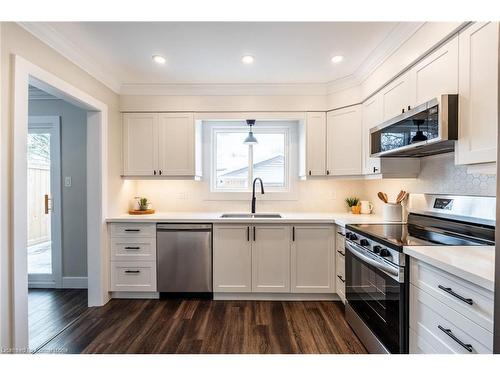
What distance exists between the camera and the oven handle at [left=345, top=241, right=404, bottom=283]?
149 cm

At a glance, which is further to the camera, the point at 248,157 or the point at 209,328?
the point at 248,157

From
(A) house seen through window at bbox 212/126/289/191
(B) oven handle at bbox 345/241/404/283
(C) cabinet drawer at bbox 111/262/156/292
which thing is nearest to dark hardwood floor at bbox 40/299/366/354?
(C) cabinet drawer at bbox 111/262/156/292

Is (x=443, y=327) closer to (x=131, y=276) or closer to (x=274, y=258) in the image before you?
(x=274, y=258)

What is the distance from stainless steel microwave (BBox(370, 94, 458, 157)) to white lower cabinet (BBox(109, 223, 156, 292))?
2439 millimetres

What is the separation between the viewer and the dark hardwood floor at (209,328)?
1.98 meters

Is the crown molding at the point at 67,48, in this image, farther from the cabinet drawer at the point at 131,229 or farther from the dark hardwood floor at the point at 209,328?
the dark hardwood floor at the point at 209,328

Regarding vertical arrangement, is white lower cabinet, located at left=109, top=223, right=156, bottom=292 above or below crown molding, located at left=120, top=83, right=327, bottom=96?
below

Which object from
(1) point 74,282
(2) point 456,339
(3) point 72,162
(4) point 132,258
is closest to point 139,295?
(4) point 132,258

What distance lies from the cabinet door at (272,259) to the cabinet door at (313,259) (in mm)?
82

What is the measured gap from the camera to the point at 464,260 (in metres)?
1.18

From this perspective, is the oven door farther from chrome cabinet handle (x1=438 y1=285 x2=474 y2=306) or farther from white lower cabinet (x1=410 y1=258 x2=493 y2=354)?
chrome cabinet handle (x1=438 y1=285 x2=474 y2=306)

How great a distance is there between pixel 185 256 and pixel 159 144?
1375 mm
